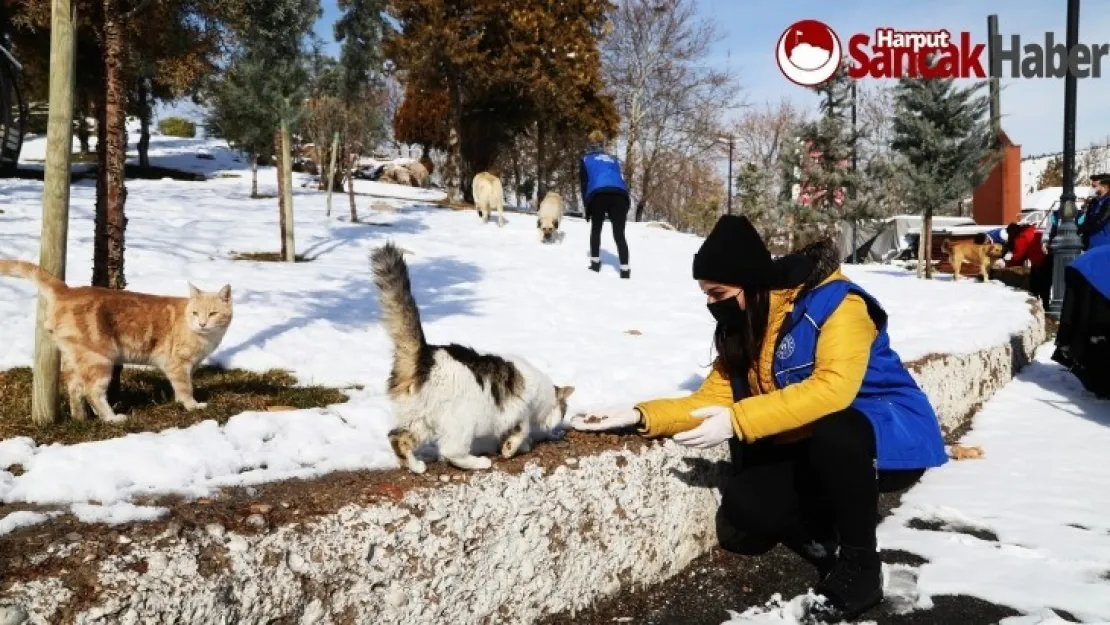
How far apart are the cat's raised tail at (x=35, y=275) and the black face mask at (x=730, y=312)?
3.05 meters

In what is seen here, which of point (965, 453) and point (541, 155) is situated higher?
point (541, 155)

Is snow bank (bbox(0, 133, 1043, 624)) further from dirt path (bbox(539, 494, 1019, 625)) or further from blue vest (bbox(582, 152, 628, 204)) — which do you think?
blue vest (bbox(582, 152, 628, 204))

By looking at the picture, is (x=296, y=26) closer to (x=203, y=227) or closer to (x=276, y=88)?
(x=276, y=88)

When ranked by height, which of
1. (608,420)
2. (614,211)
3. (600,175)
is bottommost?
(608,420)

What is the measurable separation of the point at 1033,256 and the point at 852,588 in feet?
43.4

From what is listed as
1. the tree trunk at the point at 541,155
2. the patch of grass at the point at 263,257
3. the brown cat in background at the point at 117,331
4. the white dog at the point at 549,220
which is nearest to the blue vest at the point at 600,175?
the white dog at the point at 549,220

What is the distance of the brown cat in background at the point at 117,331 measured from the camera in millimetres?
3408

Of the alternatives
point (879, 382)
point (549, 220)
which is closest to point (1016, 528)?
Result: point (879, 382)

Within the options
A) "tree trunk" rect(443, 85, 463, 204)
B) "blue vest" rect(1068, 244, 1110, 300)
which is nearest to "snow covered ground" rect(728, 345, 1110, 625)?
"blue vest" rect(1068, 244, 1110, 300)

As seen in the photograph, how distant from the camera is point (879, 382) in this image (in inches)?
115

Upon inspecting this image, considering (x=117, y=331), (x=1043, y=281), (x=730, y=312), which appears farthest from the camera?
(x=1043, y=281)

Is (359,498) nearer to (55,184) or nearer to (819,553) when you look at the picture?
(819,553)

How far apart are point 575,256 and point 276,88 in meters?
5.73

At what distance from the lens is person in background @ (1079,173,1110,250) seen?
6434 mm
